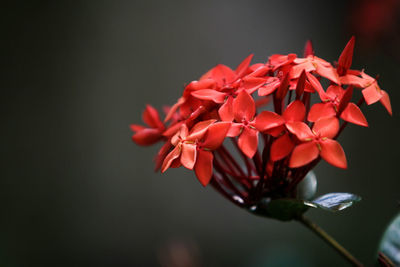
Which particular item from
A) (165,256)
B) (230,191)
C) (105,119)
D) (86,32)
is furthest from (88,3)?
(230,191)

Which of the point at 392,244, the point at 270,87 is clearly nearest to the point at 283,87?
the point at 270,87

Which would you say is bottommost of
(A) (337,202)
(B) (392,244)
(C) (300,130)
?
(B) (392,244)

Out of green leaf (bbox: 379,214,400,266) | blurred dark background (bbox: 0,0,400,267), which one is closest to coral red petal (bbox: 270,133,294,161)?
green leaf (bbox: 379,214,400,266)

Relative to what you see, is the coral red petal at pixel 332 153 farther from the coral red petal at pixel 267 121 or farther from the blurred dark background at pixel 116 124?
the blurred dark background at pixel 116 124

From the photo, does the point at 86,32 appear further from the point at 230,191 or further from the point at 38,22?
the point at 230,191

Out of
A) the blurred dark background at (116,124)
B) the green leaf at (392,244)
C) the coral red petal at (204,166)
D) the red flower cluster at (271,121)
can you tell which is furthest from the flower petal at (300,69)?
the blurred dark background at (116,124)

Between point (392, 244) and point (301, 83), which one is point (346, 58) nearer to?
point (301, 83)

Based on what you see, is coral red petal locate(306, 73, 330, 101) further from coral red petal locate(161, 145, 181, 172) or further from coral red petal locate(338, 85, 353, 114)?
coral red petal locate(161, 145, 181, 172)
